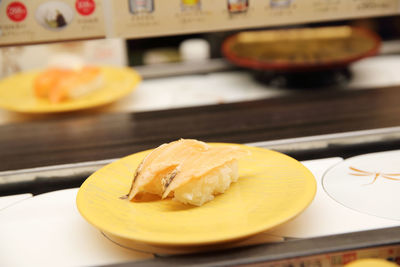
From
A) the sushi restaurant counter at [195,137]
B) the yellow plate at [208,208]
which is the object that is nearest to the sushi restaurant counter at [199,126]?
the sushi restaurant counter at [195,137]

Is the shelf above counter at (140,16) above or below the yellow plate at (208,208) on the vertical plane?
above

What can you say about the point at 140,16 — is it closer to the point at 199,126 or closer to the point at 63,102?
the point at 199,126

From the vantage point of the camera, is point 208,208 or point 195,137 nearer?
point 208,208

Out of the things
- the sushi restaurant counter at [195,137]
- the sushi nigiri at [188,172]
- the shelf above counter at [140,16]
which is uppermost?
the shelf above counter at [140,16]

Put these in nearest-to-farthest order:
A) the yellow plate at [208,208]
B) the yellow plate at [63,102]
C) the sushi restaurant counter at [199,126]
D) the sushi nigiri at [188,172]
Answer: the yellow plate at [208,208] < the sushi nigiri at [188,172] < the sushi restaurant counter at [199,126] < the yellow plate at [63,102]

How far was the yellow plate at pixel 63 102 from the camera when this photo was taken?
1725 millimetres

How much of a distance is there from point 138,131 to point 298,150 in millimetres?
461

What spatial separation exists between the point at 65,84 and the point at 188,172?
1.07 m

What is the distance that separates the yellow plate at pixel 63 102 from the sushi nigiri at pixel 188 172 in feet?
2.87

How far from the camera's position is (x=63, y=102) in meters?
1.79

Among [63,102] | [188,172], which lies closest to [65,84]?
[63,102]

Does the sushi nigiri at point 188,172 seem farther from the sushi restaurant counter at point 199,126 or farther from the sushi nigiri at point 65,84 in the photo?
the sushi nigiri at point 65,84

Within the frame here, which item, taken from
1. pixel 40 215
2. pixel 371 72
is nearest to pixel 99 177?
pixel 40 215

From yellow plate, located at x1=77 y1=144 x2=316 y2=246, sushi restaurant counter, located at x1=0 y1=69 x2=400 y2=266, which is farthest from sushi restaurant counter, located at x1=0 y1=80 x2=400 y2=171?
yellow plate, located at x1=77 y1=144 x2=316 y2=246
